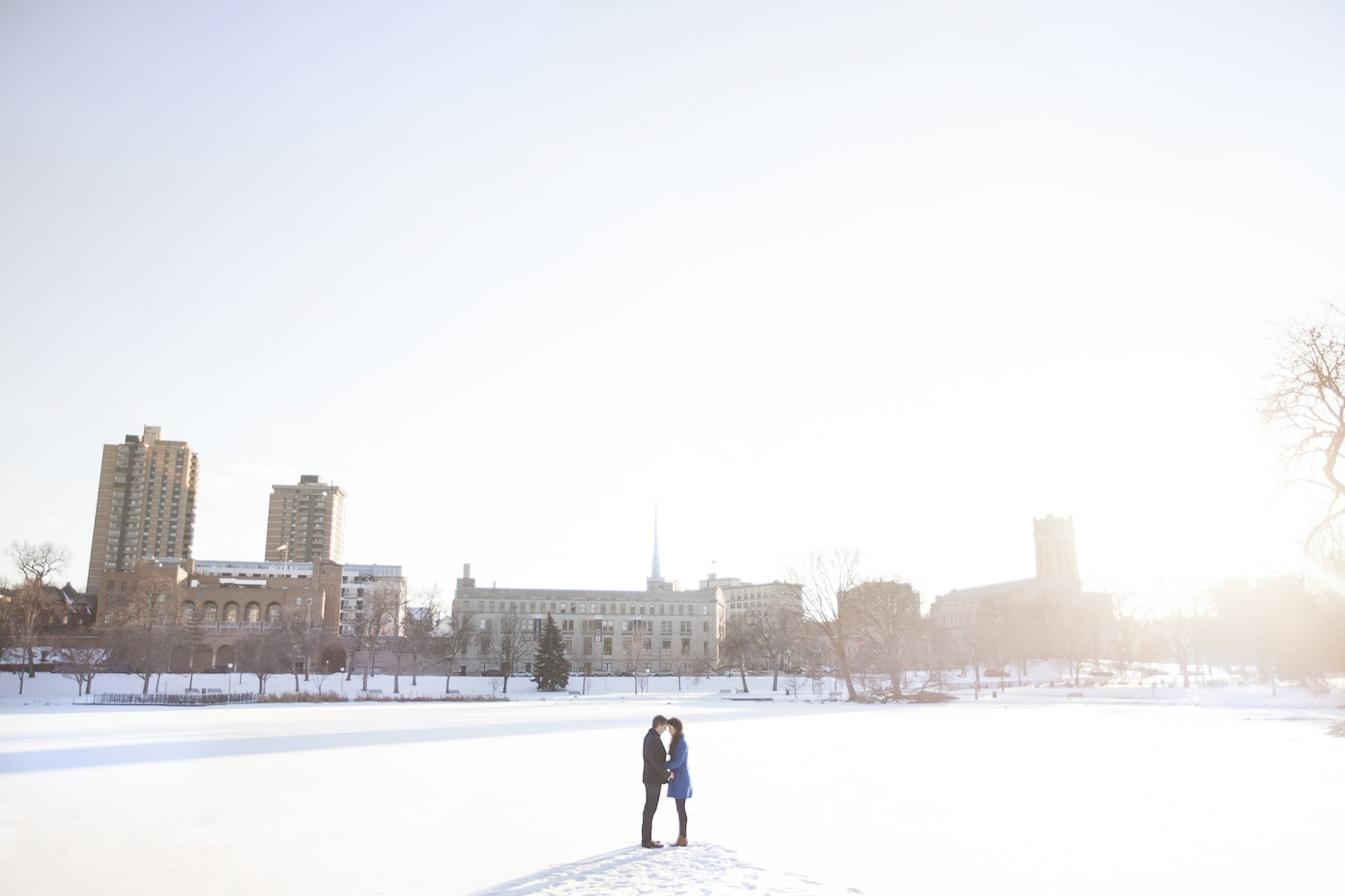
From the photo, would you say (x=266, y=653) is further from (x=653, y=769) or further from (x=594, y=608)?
(x=653, y=769)

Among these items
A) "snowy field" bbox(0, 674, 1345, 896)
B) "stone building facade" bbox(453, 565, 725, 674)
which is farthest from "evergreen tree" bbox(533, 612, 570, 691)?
Result: "snowy field" bbox(0, 674, 1345, 896)

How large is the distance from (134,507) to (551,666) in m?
152

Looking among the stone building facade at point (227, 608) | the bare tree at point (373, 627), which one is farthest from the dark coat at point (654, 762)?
the stone building facade at point (227, 608)

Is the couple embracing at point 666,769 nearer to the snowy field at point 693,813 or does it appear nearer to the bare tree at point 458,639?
the snowy field at point 693,813

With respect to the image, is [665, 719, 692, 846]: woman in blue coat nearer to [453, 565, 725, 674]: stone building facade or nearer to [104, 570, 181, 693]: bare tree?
[104, 570, 181, 693]: bare tree

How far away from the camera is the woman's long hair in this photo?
510 inches

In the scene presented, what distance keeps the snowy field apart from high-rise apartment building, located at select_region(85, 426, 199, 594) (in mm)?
188008

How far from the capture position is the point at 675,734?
13.1 metres

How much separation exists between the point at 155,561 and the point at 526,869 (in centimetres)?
12013

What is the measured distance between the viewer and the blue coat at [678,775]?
12922 mm

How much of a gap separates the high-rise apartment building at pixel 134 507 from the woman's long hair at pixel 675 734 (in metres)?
208

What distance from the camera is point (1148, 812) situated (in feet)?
49.7

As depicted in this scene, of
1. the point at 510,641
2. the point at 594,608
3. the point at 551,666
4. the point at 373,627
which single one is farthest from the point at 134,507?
the point at 551,666

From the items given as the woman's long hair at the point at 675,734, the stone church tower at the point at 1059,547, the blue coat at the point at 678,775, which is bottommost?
the blue coat at the point at 678,775
